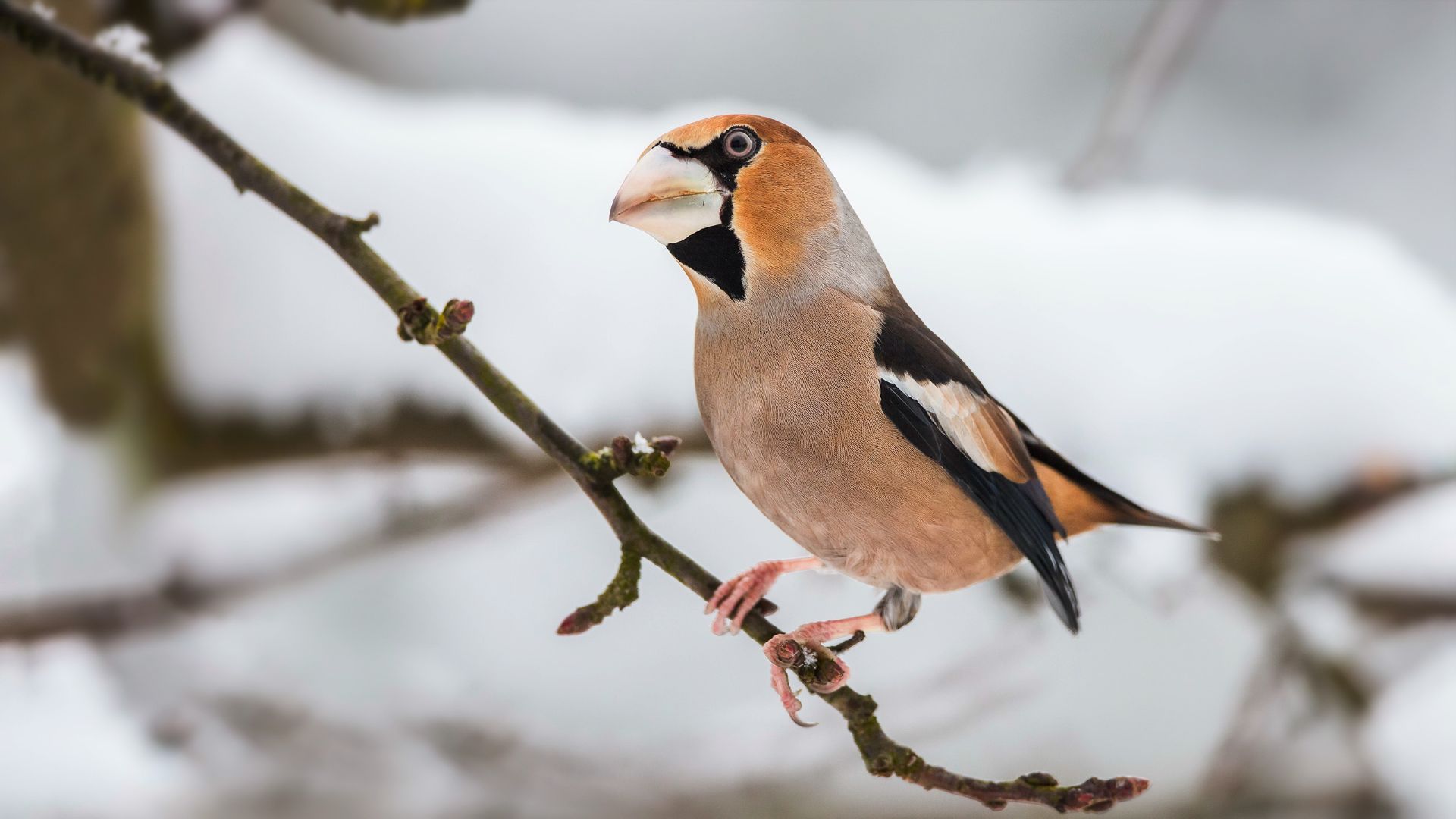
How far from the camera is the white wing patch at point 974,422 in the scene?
0.56 metres

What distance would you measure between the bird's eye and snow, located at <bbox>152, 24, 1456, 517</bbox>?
0.57 meters

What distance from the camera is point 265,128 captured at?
3.94 feet

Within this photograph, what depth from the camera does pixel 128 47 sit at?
2.08ft

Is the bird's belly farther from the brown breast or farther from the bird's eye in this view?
the bird's eye

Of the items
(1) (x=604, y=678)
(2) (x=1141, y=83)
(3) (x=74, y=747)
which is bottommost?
(3) (x=74, y=747)

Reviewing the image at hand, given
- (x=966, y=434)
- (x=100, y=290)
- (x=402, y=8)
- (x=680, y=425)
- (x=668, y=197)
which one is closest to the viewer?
(x=668, y=197)

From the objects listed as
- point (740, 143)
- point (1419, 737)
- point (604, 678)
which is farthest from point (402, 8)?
point (1419, 737)

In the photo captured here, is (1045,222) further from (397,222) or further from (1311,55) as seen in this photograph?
(397,222)

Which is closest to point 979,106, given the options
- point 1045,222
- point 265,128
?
point 1045,222

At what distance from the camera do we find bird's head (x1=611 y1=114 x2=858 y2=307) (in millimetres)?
465

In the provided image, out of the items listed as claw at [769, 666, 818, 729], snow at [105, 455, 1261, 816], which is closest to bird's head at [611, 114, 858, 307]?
claw at [769, 666, 818, 729]

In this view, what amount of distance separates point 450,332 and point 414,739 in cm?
116

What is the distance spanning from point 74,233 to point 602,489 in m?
1.00

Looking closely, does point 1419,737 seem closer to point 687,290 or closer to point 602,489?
point 687,290
